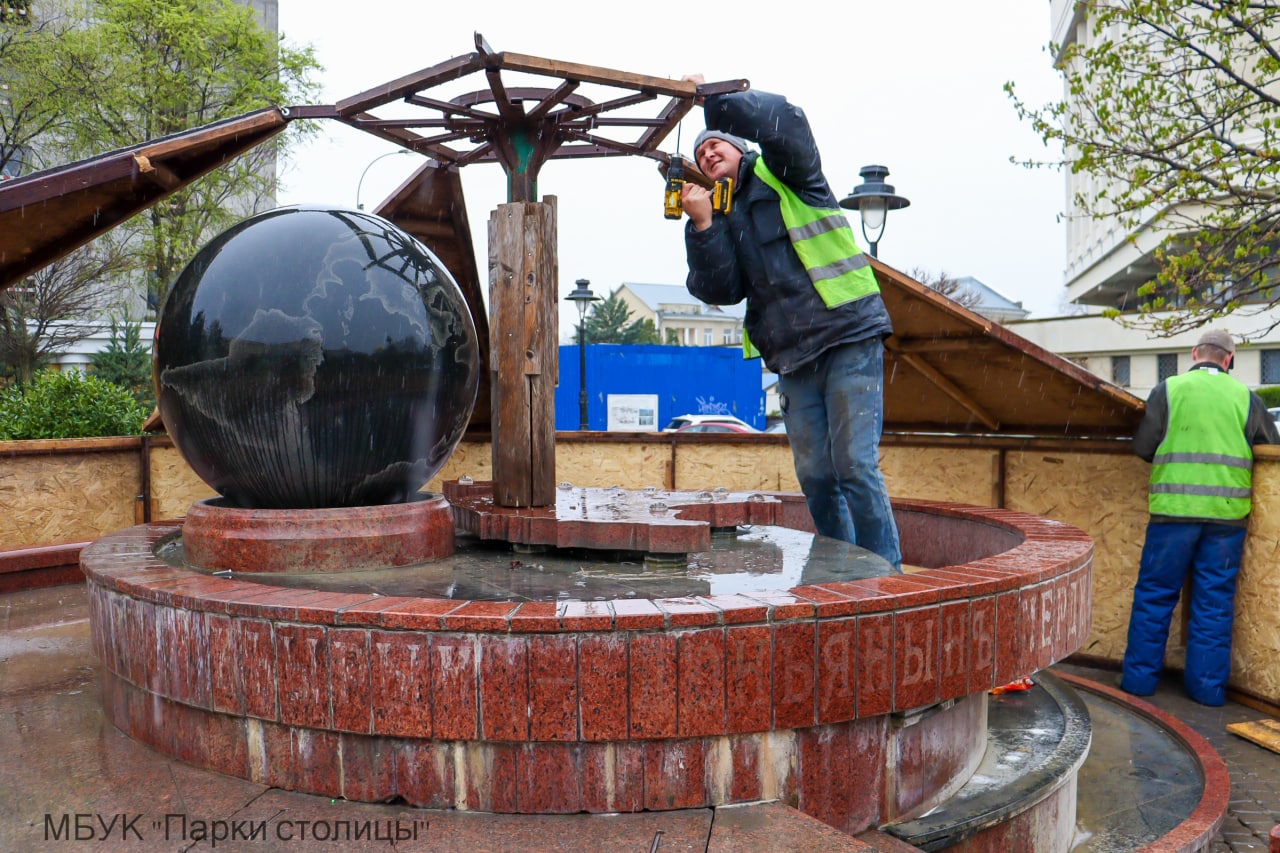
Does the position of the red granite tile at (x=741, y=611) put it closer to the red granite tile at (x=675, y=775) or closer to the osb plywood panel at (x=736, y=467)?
the red granite tile at (x=675, y=775)

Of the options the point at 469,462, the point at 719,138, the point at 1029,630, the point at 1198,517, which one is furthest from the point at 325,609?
the point at 469,462

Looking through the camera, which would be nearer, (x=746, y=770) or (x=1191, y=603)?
(x=746, y=770)

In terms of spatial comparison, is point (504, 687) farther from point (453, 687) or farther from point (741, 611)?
point (741, 611)

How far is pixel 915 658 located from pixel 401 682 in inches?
65.4

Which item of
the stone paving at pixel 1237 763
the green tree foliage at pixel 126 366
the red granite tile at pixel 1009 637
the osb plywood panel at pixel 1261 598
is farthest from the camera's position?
the green tree foliage at pixel 126 366

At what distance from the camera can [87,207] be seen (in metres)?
4.64

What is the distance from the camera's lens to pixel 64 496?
805 cm

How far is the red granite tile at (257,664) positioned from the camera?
304cm

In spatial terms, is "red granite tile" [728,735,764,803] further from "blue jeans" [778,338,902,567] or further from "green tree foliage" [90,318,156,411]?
"green tree foliage" [90,318,156,411]

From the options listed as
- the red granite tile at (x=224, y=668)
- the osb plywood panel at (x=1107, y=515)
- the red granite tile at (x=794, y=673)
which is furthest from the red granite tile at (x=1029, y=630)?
the osb plywood panel at (x=1107, y=515)

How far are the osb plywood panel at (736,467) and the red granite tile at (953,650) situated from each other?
5521 mm

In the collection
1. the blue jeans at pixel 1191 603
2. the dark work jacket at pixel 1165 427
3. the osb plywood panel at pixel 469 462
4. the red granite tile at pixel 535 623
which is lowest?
the blue jeans at pixel 1191 603

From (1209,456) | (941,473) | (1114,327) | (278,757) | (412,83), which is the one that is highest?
(1114,327)

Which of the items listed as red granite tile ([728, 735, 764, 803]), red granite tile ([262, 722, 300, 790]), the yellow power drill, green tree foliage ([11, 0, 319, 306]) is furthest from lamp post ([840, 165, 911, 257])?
green tree foliage ([11, 0, 319, 306])
